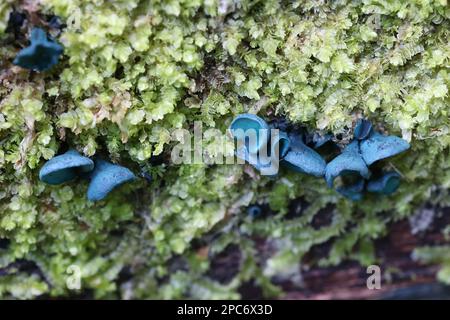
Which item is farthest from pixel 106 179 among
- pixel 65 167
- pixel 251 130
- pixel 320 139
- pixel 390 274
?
pixel 390 274

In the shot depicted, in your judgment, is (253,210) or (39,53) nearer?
(39,53)

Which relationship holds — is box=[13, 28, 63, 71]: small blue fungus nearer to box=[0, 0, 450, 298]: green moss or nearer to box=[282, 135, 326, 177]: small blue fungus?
box=[0, 0, 450, 298]: green moss

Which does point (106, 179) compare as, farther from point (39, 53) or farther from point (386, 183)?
point (386, 183)

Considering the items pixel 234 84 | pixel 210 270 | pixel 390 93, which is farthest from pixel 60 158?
pixel 390 93

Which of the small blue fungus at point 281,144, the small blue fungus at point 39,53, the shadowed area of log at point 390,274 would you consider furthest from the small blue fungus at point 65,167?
the shadowed area of log at point 390,274

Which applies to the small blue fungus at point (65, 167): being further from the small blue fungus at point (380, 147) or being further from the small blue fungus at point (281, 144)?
the small blue fungus at point (380, 147)
